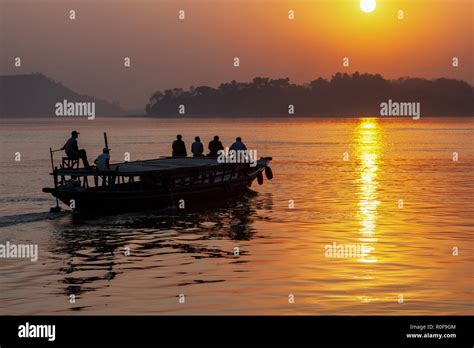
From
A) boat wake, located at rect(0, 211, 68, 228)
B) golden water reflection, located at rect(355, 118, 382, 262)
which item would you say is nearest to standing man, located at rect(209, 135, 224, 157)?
golden water reflection, located at rect(355, 118, 382, 262)

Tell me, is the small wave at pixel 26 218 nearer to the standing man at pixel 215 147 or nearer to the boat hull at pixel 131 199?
the boat hull at pixel 131 199

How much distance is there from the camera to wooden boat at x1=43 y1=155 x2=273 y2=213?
1395 inches

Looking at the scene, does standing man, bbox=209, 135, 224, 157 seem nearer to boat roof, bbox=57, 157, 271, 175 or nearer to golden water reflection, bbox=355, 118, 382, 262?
boat roof, bbox=57, 157, 271, 175

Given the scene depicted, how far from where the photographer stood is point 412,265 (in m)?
25.1

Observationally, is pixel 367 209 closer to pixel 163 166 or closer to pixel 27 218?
pixel 163 166

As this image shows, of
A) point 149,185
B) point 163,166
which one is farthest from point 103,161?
point 163,166

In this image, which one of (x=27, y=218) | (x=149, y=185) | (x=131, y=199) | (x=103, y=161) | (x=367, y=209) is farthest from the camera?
(x=367, y=209)

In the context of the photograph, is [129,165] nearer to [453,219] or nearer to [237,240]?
[237,240]

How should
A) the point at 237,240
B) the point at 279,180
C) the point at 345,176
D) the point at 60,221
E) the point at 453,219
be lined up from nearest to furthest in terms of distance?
the point at 237,240
the point at 60,221
the point at 453,219
the point at 279,180
the point at 345,176

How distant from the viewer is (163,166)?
39219 mm

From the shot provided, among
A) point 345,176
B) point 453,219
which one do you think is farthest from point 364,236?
point 345,176

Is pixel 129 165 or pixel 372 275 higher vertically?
pixel 129 165

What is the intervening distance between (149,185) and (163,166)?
134 cm
